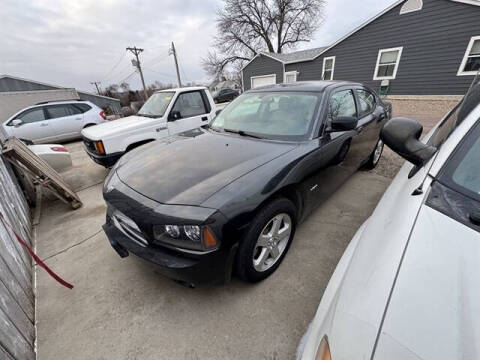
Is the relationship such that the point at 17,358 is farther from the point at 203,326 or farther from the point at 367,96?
the point at 367,96

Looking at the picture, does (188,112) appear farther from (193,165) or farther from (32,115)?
(32,115)

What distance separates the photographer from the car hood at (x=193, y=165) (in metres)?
Answer: 1.56

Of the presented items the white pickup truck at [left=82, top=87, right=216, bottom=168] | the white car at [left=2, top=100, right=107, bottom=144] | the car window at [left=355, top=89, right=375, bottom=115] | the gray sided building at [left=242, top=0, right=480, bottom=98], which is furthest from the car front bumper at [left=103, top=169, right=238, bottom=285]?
the gray sided building at [left=242, top=0, right=480, bottom=98]

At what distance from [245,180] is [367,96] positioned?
3.10 meters

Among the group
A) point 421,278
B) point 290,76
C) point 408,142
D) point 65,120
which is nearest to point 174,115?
point 408,142

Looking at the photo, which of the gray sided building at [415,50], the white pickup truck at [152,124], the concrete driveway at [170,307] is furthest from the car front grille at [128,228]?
the gray sided building at [415,50]

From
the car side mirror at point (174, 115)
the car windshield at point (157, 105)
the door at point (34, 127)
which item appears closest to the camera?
the car side mirror at point (174, 115)

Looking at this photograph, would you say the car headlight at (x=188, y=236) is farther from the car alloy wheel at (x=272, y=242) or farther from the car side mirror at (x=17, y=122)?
the car side mirror at (x=17, y=122)

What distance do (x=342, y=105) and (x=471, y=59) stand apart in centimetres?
1132

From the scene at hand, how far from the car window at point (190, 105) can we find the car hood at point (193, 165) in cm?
233

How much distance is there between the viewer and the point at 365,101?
3338 millimetres

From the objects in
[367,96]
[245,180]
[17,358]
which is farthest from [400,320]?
[367,96]

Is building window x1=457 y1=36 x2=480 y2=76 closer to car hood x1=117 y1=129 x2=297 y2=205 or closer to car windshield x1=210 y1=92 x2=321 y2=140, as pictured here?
car windshield x1=210 y1=92 x2=321 y2=140

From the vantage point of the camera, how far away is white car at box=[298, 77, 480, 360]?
64 centimetres
